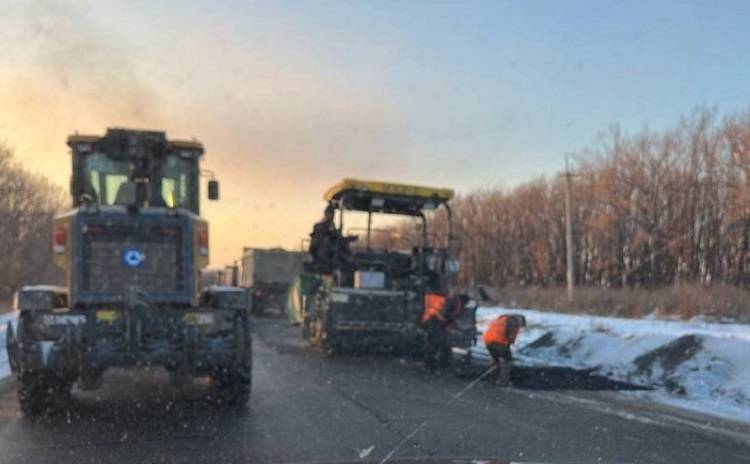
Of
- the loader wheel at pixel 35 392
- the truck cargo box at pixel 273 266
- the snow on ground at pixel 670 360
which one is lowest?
the snow on ground at pixel 670 360

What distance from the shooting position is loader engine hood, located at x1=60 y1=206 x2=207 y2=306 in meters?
9.00

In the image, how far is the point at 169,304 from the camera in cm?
920

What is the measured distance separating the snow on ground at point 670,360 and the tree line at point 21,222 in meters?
48.5

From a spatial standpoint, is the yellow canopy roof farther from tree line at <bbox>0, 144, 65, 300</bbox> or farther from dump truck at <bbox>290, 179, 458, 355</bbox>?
tree line at <bbox>0, 144, 65, 300</bbox>

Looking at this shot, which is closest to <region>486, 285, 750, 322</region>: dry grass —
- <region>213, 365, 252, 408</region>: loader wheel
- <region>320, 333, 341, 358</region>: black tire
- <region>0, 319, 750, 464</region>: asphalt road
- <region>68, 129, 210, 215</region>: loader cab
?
<region>320, 333, 341, 358</region>: black tire

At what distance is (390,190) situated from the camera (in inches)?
633

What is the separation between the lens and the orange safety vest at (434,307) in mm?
14284

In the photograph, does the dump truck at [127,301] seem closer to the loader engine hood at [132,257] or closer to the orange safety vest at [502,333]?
the loader engine hood at [132,257]

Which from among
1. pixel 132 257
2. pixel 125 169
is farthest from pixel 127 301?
pixel 125 169

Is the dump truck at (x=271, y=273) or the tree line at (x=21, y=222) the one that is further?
the tree line at (x=21, y=222)

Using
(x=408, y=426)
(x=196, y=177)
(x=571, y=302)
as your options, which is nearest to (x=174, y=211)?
(x=196, y=177)

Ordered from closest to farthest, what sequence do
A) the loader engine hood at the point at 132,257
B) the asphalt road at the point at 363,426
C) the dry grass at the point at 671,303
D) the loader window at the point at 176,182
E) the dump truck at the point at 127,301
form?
the asphalt road at the point at 363,426 → the dump truck at the point at 127,301 → the loader engine hood at the point at 132,257 → the loader window at the point at 176,182 → the dry grass at the point at 671,303

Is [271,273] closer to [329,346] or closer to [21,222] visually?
[329,346]

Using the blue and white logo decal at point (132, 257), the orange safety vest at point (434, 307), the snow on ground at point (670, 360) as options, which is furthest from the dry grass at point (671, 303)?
the blue and white logo decal at point (132, 257)
